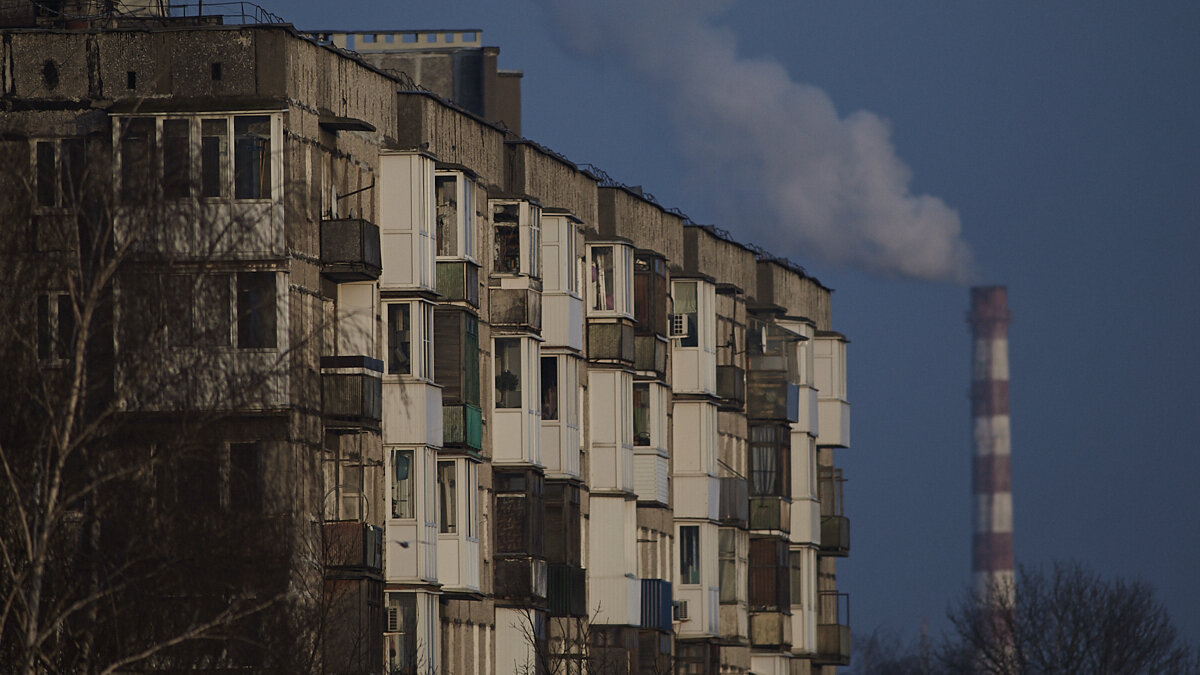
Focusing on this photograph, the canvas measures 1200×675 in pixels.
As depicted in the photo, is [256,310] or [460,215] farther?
[460,215]

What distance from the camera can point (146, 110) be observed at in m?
49.3

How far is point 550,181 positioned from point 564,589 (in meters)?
9.30

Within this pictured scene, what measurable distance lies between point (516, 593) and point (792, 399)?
23097 millimetres

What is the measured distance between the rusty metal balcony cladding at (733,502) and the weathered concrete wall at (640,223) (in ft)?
19.8

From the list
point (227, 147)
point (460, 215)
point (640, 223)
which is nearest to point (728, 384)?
point (640, 223)

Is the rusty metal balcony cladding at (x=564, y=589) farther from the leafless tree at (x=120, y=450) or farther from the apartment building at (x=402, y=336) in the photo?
the leafless tree at (x=120, y=450)

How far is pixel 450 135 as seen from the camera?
192 feet

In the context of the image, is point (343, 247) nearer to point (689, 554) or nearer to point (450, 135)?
point (450, 135)

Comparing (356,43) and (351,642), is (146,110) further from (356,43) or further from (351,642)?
(356,43)

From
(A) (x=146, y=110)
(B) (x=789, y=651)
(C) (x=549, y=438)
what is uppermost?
(A) (x=146, y=110)

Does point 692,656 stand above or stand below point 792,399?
below

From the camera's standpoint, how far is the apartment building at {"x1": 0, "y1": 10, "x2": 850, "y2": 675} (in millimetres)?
41594

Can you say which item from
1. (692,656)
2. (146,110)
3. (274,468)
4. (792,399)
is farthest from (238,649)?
(792,399)

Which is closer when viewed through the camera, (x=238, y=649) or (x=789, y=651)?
(x=238, y=649)
